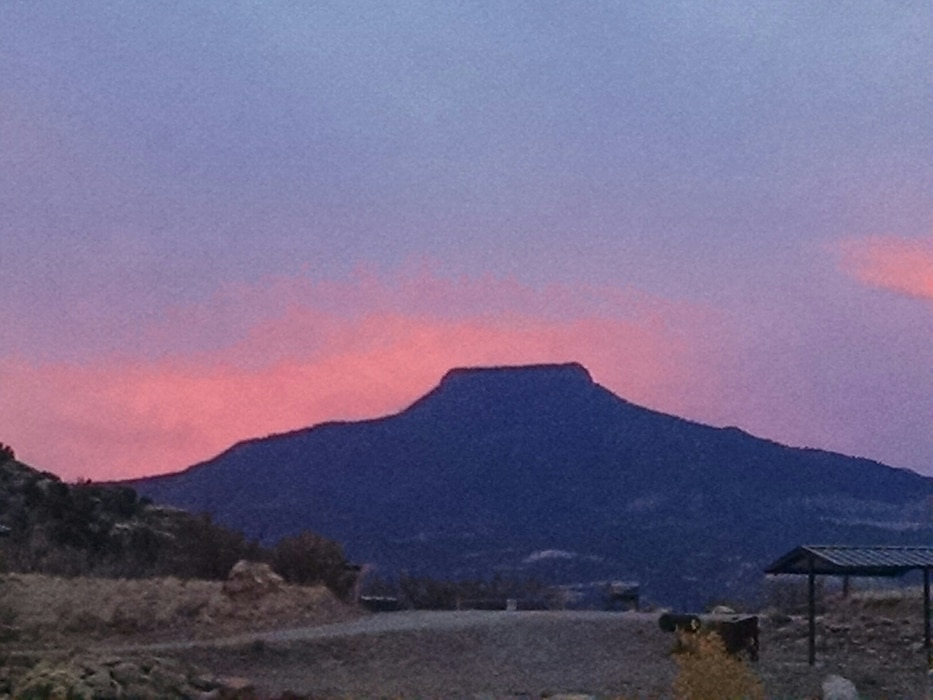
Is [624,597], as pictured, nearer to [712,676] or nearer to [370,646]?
[370,646]

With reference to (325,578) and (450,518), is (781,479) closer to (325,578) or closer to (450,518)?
(450,518)

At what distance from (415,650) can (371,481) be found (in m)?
43.1

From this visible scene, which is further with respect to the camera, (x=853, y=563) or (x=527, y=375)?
(x=527, y=375)

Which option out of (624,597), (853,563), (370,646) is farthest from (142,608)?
(853,563)

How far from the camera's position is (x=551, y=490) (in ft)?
233

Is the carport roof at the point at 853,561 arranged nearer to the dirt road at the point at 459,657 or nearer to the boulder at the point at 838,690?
the dirt road at the point at 459,657

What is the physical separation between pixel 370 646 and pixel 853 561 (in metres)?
8.47

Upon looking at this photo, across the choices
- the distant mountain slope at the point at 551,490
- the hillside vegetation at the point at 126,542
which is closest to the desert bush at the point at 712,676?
the hillside vegetation at the point at 126,542

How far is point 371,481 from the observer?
72.7m

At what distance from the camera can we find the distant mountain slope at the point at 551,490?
6297 cm

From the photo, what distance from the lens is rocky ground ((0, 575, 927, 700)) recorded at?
24709 millimetres

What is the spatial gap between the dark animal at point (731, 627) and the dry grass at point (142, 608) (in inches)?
296

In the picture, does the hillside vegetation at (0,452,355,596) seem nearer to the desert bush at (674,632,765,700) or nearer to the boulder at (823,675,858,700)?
the boulder at (823,675,858,700)

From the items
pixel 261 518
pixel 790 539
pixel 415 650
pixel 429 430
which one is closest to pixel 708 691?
pixel 415 650
